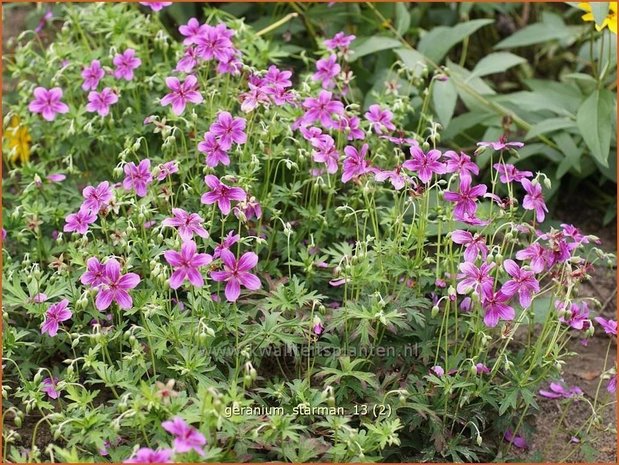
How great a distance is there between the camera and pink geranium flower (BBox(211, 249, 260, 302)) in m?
2.27

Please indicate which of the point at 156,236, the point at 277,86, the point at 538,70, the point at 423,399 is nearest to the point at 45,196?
the point at 156,236

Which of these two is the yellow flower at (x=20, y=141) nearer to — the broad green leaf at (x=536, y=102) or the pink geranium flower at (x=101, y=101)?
the pink geranium flower at (x=101, y=101)

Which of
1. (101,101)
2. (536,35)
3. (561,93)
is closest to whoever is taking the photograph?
(101,101)

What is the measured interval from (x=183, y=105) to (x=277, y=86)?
0.87 ft

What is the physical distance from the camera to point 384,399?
236 centimetres

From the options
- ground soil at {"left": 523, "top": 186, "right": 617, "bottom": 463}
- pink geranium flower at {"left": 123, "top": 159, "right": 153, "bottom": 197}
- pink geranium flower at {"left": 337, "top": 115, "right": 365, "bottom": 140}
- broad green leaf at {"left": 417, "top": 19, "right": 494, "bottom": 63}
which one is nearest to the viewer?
pink geranium flower at {"left": 123, "top": 159, "right": 153, "bottom": 197}

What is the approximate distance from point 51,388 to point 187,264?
542 mm

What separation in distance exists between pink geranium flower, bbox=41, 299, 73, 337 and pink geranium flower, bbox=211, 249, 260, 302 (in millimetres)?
404

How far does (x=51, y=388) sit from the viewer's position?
2.44m

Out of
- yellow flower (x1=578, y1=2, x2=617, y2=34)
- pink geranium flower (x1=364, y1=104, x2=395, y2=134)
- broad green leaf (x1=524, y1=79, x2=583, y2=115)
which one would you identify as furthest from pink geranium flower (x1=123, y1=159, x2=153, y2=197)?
broad green leaf (x1=524, y1=79, x2=583, y2=115)

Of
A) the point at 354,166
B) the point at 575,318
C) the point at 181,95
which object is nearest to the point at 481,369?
the point at 575,318

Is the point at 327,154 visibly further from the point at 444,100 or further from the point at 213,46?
the point at 444,100

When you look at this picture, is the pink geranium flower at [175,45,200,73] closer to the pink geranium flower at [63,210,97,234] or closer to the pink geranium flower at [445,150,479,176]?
the pink geranium flower at [63,210,97,234]

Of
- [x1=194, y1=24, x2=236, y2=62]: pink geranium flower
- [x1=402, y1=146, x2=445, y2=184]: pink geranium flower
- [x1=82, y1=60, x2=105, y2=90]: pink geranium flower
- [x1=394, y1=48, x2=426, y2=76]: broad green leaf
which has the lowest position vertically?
[x1=394, y1=48, x2=426, y2=76]: broad green leaf
